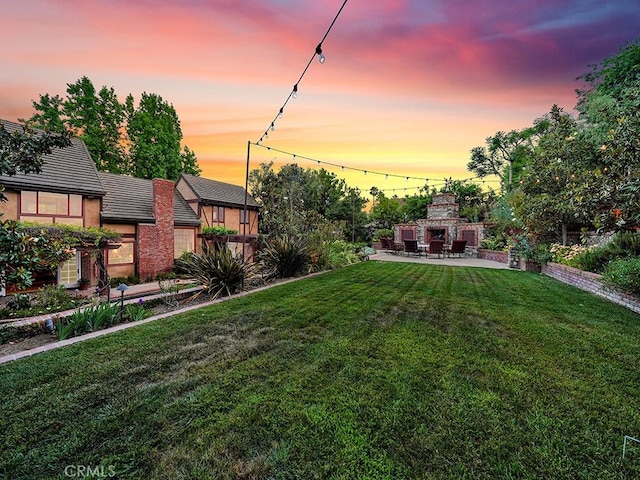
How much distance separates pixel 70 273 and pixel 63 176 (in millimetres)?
3450

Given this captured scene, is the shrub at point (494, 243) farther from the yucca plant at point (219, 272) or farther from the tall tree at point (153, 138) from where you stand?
the tall tree at point (153, 138)

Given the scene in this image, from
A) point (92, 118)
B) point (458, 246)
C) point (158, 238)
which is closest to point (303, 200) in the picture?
point (458, 246)

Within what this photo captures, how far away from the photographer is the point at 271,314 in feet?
15.3

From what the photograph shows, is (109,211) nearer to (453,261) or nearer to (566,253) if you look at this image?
(453,261)

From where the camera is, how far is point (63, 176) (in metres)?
9.73

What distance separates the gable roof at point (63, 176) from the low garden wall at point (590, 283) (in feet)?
49.0

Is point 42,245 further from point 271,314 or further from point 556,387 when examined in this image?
point 556,387

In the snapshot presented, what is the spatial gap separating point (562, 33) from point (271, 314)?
10364 mm

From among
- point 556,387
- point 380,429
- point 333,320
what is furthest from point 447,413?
point 333,320

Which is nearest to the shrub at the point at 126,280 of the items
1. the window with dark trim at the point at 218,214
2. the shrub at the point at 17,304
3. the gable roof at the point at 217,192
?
the shrub at the point at 17,304

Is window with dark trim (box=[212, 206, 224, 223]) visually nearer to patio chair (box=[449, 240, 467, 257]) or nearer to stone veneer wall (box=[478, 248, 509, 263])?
patio chair (box=[449, 240, 467, 257])

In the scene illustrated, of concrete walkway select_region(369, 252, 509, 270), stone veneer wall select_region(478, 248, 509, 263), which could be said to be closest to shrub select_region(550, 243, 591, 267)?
concrete walkway select_region(369, 252, 509, 270)

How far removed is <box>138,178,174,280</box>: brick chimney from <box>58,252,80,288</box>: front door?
1.89 m

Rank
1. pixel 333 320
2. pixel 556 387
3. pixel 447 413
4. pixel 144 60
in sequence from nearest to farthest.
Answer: pixel 447 413, pixel 556 387, pixel 333 320, pixel 144 60
